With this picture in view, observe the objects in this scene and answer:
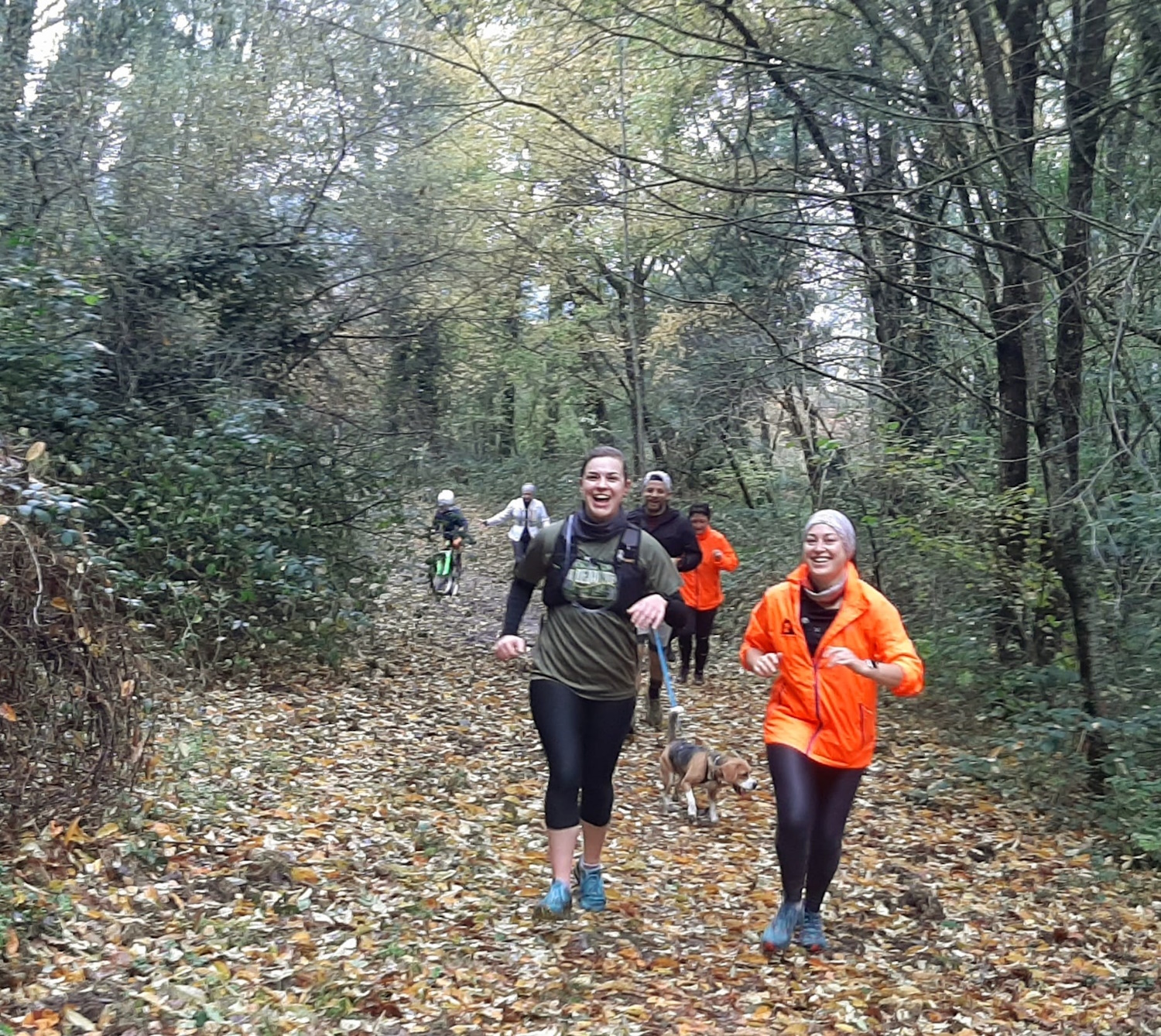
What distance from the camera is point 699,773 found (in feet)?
22.1

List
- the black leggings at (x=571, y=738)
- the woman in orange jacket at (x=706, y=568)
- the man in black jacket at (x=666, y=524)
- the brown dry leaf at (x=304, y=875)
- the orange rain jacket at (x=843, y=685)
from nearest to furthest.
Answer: the orange rain jacket at (x=843, y=685)
the black leggings at (x=571, y=738)
the brown dry leaf at (x=304, y=875)
the man in black jacket at (x=666, y=524)
the woman in orange jacket at (x=706, y=568)

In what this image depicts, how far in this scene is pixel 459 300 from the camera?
494 inches

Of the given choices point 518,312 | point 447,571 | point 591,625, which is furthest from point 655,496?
point 518,312

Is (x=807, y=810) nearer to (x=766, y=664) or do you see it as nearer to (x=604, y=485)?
(x=766, y=664)

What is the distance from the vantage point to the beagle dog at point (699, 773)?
6734mm

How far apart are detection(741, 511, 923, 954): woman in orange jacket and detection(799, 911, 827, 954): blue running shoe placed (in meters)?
0.22

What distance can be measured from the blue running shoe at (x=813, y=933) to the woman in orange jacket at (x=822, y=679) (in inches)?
8.8

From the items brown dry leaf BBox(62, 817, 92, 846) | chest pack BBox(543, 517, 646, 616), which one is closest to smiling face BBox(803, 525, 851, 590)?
chest pack BBox(543, 517, 646, 616)

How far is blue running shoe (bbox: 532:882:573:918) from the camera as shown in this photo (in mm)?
4883

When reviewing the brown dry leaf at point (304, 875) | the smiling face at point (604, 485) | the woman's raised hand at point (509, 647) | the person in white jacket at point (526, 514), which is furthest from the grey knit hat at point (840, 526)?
the person in white jacket at point (526, 514)

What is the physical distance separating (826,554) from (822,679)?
1.59ft

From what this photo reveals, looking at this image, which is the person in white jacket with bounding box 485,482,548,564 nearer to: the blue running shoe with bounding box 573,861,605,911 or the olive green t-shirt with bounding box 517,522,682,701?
the blue running shoe with bounding box 573,861,605,911

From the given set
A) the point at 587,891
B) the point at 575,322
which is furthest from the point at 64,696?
the point at 575,322

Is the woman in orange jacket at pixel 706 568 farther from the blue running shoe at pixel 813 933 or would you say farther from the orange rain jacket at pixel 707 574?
the blue running shoe at pixel 813 933
